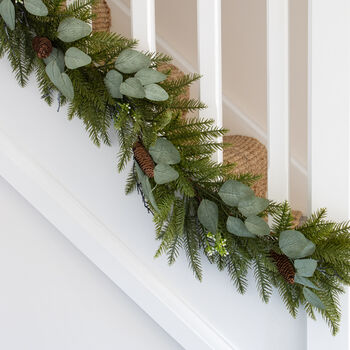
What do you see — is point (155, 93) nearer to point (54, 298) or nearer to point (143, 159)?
point (143, 159)

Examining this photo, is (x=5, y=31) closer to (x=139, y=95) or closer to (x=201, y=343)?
(x=139, y=95)

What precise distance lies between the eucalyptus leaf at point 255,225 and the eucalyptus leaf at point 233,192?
0.11 ft

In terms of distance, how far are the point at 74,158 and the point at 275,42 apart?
0.41 m

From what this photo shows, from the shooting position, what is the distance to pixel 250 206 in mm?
812

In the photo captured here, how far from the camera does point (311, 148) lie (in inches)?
34.1

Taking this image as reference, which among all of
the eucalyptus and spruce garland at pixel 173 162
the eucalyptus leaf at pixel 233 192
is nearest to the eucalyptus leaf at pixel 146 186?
the eucalyptus and spruce garland at pixel 173 162

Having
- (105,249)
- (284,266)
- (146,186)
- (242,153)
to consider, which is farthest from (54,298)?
(242,153)

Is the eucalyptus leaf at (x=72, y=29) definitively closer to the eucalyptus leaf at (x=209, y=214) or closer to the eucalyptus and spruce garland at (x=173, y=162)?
the eucalyptus and spruce garland at (x=173, y=162)

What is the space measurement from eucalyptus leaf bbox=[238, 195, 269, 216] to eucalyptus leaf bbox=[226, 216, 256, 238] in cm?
2

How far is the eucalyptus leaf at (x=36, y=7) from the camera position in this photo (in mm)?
805

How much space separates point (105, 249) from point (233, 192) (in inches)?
11.1

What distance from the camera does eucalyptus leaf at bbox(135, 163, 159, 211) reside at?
2.67 ft

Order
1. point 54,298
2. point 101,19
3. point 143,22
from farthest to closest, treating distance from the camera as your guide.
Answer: point 101,19
point 54,298
point 143,22

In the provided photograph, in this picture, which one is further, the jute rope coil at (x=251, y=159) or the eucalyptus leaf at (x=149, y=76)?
the jute rope coil at (x=251, y=159)
